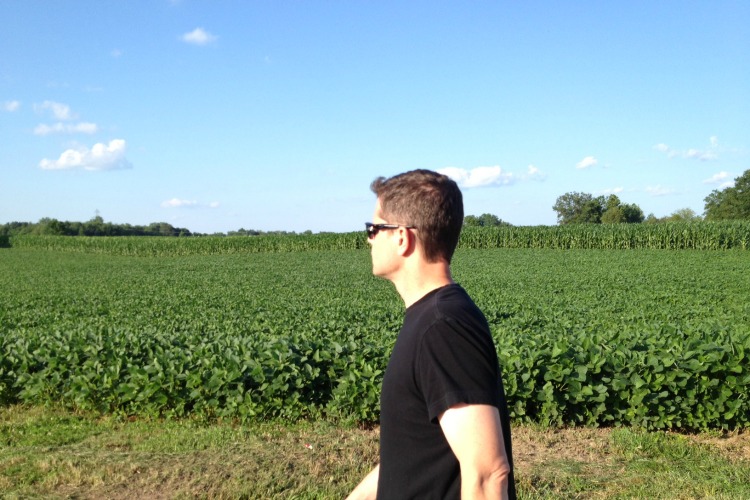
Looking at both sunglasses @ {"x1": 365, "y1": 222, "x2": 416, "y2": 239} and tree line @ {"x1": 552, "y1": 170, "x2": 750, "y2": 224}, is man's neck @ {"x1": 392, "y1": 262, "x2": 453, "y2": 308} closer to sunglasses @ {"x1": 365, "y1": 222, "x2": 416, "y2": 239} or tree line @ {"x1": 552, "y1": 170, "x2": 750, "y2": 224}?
sunglasses @ {"x1": 365, "y1": 222, "x2": 416, "y2": 239}

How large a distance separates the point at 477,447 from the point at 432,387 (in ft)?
0.67

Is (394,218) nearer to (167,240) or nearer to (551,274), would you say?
(551,274)

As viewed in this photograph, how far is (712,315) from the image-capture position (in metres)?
13.0

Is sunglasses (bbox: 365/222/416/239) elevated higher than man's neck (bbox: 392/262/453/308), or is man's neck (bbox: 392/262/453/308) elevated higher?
sunglasses (bbox: 365/222/416/239)

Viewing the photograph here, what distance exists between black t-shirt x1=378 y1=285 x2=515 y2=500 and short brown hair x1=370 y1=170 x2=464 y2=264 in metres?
0.15

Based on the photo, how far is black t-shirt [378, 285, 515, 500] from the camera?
5.89 feet

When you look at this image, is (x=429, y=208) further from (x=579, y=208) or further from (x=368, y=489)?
(x=579, y=208)

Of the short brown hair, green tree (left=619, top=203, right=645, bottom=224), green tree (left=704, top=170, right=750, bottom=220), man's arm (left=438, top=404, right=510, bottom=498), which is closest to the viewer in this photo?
man's arm (left=438, top=404, right=510, bottom=498)

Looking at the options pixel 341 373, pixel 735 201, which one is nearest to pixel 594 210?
pixel 735 201

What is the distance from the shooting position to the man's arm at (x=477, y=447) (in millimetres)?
1765

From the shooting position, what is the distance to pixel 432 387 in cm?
182

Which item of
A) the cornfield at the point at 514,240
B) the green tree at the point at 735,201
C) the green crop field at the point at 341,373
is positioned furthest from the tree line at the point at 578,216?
the green crop field at the point at 341,373

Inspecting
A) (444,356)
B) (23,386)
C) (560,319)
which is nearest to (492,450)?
(444,356)

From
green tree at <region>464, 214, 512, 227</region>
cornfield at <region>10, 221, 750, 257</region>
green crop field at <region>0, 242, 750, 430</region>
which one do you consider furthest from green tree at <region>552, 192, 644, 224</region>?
green crop field at <region>0, 242, 750, 430</region>
